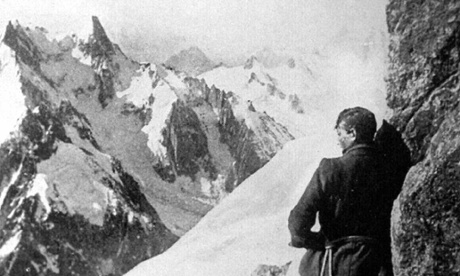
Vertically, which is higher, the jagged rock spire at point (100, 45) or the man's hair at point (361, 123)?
the jagged rock spire at point (100, 45)

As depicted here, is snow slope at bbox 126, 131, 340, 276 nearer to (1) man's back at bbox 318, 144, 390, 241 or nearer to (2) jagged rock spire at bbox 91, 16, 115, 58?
(1) man's back at bbox 318, 144, 390, 241

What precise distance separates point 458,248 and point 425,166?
0.17 meters

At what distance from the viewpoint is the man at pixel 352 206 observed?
1422mm

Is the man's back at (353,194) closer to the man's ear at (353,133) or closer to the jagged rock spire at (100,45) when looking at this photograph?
the man's ear at (353,133)

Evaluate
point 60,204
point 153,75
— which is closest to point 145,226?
point 60,204

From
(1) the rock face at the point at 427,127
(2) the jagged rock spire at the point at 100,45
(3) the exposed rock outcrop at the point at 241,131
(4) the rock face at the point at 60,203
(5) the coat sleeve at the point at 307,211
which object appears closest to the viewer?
(1) the rock face at the point at 427,127

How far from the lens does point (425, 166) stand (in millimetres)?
1341

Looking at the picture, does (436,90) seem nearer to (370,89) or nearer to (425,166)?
(425,166)

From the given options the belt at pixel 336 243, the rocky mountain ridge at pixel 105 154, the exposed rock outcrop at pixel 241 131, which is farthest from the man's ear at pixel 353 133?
the exposed rock outcrop at pixel 241 131

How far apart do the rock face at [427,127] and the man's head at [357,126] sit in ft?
0.18

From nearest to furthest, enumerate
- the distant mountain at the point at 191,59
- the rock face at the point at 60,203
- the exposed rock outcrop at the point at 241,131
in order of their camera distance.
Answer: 1. the distant mountain at the point at 191,59
2. the rock face at the point at 60,203
3. the exposed rock outcrop at the point at 241,131

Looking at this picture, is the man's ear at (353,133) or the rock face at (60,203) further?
the rock face at (60,203)

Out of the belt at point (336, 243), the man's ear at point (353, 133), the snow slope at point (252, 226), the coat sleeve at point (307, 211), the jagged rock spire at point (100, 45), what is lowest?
the belt at point (336, 243)

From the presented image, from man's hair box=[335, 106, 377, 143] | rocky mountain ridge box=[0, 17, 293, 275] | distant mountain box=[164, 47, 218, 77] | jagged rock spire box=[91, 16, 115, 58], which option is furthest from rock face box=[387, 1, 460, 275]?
jagged rock spire box=[91, 16, 115, 58]
